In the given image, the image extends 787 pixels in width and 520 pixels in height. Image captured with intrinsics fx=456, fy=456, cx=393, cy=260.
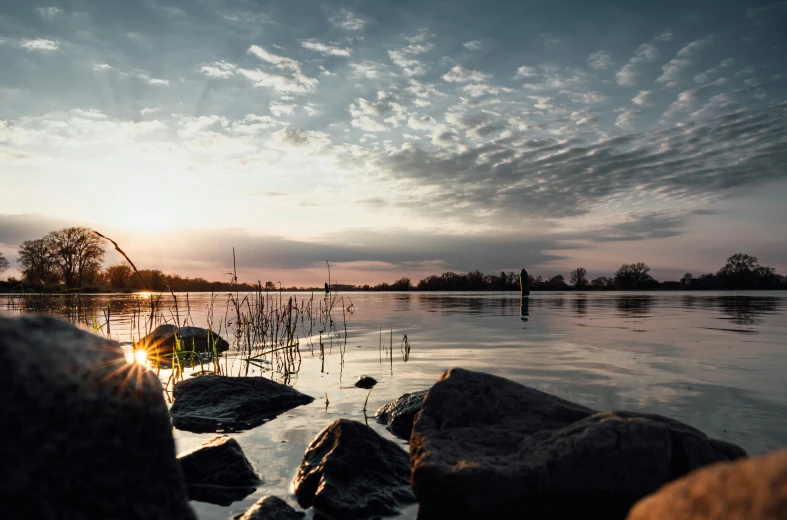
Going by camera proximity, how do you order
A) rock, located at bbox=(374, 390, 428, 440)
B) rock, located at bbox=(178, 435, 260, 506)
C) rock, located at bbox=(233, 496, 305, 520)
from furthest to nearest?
rock, located at bbox=(374, 390, 428, 440), rock, located at bbox=(178, 435, 260, 506), rock, located at bbox=(233, 496, 305, 520)

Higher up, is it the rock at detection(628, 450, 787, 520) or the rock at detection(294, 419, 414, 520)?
the rock at detection(628, 450, 787, 520)

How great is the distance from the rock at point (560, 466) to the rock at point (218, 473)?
160cm

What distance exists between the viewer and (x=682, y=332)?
1353 centimetres

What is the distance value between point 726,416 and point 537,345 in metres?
5.93

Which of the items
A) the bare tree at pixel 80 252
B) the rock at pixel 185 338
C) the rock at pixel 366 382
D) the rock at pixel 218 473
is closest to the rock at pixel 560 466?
the rock at pixel 218 473

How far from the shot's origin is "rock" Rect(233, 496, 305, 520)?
3141mm

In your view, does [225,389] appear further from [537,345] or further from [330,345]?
[537,345]

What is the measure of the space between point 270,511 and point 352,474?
0.82m

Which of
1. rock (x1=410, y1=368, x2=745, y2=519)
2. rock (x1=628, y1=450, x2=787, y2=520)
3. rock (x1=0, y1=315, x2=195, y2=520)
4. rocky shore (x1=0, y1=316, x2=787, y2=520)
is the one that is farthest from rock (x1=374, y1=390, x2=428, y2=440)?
rock (x1=628, y1=450, x2=787, y2=520)

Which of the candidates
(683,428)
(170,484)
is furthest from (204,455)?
(683,428)

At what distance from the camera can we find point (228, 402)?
243 inches

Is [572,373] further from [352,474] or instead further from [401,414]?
[352,474]

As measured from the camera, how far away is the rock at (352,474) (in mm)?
3521

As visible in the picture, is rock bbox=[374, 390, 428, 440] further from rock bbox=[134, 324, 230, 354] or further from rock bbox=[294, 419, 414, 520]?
rock bbox=[134, 324, 230, 354]
